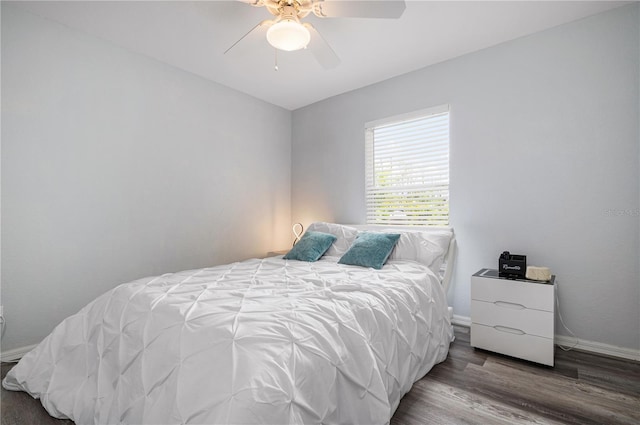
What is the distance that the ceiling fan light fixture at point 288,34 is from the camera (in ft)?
5.88

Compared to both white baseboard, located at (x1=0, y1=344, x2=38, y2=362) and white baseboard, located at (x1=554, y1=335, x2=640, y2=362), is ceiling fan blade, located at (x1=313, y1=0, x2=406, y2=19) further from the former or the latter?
white baseboard, located at (x1=0, y1=344, x2=38, y2=362)

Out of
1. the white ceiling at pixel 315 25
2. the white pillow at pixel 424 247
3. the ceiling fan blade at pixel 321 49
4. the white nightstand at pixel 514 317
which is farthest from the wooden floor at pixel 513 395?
the white ceiling at pixel 315 25

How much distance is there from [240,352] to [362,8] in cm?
194

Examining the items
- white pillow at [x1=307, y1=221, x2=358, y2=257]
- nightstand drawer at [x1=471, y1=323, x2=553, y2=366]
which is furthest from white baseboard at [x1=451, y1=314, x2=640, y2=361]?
white pillow at [x1=307, y1=221, x2=358, y2=257]

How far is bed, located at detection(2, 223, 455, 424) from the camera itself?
3.42ft

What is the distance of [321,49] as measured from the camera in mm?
2230

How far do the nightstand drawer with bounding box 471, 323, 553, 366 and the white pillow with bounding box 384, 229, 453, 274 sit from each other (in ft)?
1.85

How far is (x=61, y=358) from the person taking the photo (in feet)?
5.57

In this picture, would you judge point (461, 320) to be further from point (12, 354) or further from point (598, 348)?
point (12, 354)

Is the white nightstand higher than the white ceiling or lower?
lower

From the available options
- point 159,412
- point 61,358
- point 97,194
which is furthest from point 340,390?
point 97,194

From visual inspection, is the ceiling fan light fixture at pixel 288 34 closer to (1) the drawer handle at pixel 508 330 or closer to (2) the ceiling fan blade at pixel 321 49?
(2) the ceiling fan blade at pixel 321 49

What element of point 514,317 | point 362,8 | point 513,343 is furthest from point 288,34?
point 513,343

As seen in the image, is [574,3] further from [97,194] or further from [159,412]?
[97,194]
